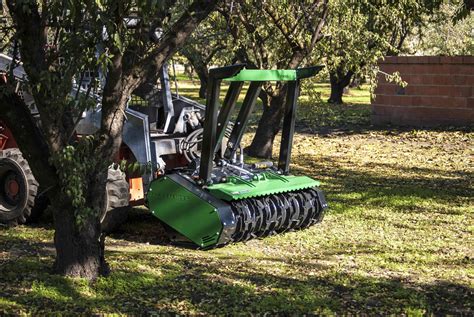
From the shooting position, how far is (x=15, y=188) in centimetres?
975

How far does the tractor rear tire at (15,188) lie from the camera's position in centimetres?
951

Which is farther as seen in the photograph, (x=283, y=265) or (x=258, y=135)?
(x=258, y=135)

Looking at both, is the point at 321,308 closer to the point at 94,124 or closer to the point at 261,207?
the point at 261,207

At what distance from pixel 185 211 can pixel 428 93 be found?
44.1 ft

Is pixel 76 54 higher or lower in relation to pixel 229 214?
higher

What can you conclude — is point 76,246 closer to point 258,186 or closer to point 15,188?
point 258,186

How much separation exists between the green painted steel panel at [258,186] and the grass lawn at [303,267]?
552 mm

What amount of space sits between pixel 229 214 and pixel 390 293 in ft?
6.41

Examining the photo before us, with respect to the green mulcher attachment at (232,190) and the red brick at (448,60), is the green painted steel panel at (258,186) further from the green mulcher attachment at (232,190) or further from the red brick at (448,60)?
the red brick at (448,60)

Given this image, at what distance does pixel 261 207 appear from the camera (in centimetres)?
877

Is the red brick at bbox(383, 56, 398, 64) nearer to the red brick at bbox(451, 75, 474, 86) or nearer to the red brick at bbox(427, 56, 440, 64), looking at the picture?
the red brick at bbox(427, 56, 440, 64)

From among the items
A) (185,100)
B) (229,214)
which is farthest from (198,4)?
(185,100)

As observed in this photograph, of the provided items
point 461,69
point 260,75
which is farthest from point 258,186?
point 461,69

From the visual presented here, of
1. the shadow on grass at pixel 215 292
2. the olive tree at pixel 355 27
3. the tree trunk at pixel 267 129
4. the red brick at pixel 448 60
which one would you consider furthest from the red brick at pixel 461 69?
the shadow on grass at pixel 215 292
